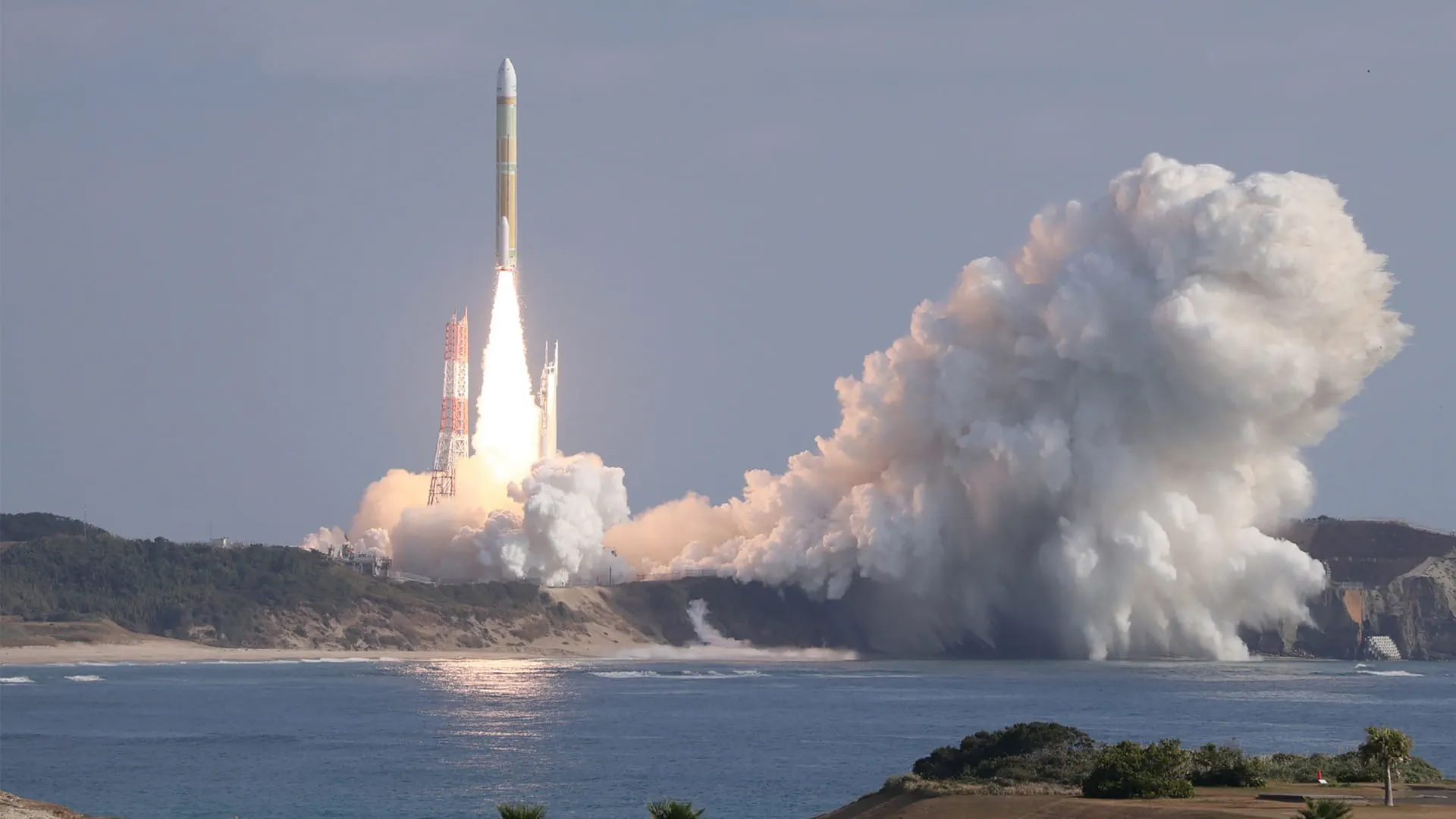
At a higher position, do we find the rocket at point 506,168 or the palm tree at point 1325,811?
the rocket at point 506,168

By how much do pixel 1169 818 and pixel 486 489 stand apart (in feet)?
428

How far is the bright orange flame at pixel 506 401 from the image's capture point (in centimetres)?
15075

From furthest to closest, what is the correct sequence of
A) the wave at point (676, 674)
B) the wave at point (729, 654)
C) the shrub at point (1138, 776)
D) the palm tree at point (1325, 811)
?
the wave at point (729, 654) < the wave at point (676, 674) < the shrub at point (1138, 776) < the palm tree at point (1325, 811)

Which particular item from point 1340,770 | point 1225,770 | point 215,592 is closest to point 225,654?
point 215,592

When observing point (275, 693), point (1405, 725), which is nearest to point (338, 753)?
point (275, 693)

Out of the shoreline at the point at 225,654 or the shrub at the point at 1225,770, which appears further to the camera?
the shoreline at the point at 225,654

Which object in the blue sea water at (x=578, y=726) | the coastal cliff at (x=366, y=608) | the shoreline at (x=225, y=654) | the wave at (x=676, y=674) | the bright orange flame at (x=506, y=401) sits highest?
the bright orange flame at (x=506, y=401)

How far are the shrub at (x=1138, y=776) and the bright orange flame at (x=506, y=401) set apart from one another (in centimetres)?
10662

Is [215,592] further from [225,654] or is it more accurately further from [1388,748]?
[1388,748]

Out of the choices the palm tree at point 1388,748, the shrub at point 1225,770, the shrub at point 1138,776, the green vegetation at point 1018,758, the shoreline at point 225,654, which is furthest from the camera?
the shoreline at point 225,654

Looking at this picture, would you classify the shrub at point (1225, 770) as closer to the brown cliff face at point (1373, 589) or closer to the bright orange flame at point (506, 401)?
the bright orange flame at point (506, 401)

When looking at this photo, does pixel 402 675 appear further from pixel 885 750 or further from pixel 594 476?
pixel 885 750

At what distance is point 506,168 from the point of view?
492 ft

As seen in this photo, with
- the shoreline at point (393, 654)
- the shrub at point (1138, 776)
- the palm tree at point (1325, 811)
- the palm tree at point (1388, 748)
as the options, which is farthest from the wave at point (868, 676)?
the palm tree at point (1325, 811)
